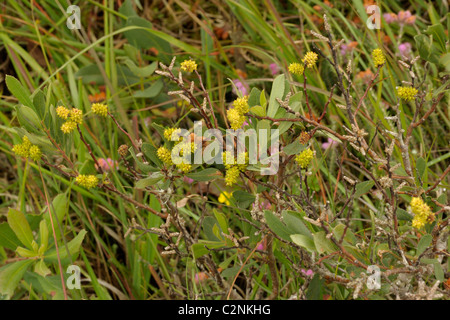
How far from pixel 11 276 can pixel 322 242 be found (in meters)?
0.89

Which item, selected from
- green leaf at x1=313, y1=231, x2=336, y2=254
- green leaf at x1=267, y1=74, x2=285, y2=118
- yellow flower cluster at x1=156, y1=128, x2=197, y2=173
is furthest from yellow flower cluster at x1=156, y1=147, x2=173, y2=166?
green leaf at x1=313, y1=231, x2=336, y2=254

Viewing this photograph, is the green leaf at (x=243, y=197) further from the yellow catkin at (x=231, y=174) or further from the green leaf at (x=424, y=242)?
the green leaf at (x=424, y=242)

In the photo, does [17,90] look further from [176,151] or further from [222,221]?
[222,221]

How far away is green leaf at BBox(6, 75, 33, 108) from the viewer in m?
1.24

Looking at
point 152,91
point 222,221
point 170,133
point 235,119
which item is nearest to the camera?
point 235,119

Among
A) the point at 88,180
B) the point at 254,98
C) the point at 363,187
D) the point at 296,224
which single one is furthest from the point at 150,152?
the point at 363,187

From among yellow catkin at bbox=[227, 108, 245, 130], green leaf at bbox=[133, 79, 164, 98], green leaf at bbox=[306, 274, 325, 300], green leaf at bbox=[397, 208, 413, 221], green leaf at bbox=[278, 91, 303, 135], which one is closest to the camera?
yellow catkin at bbox=[227, 108, 245, 130]

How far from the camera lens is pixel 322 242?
1.04m

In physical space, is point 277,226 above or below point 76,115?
below

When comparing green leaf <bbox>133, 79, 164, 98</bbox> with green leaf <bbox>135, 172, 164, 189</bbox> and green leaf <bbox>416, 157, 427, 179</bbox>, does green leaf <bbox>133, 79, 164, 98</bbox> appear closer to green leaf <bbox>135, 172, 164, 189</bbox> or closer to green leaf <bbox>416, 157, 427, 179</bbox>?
green leaf <bbox>135, 172, 164, 189</bbox>

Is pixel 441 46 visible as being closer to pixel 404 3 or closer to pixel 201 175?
pixel 201 175

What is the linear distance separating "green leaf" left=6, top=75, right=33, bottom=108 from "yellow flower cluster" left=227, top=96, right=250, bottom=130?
548 mm

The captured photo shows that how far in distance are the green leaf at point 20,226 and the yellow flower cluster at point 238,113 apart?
2.33 feet
